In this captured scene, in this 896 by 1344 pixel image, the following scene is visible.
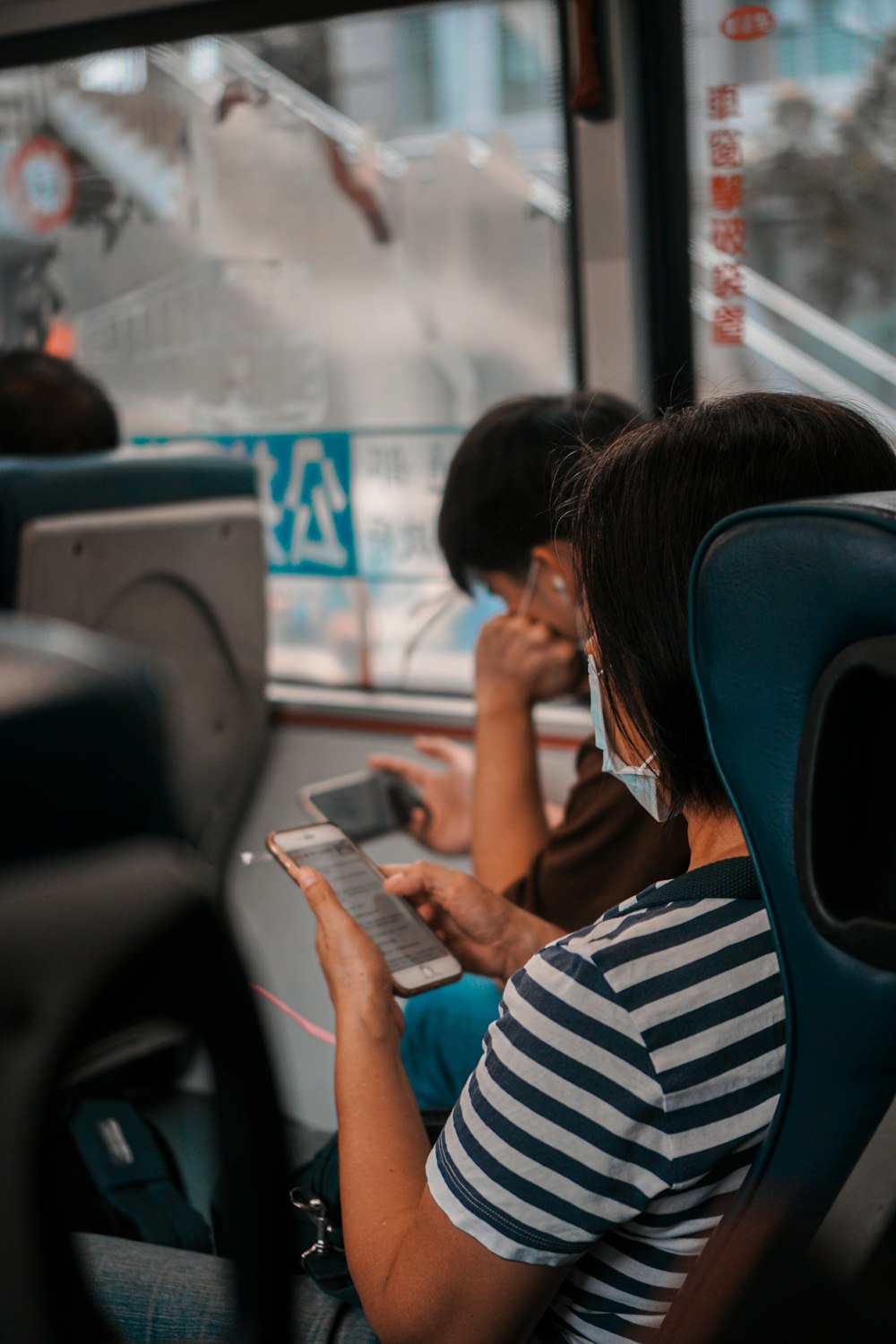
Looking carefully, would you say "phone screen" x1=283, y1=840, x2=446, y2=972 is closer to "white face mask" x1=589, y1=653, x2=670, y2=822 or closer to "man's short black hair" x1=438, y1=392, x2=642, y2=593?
"white face mask" x1=589, y1=653, x2=670, y2=822

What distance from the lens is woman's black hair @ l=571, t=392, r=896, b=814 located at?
81 cm

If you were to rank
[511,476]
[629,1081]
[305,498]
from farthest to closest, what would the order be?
[305,498]
[511,476]
[629,1081]

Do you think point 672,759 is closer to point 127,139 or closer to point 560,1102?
point 560,1102

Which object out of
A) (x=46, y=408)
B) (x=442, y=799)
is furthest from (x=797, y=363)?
(x=46, y=408)

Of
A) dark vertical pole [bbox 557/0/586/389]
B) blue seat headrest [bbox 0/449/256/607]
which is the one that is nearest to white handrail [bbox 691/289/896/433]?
dark vertical pole [bbox 557/0/586/389]

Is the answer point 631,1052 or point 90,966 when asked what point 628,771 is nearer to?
point 631,1052

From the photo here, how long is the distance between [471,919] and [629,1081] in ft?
1.55

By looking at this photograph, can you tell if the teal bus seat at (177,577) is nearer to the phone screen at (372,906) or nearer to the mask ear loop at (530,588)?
the mask ear loop at (530,588)

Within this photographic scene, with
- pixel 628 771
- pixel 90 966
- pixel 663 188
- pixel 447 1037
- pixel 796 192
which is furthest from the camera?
pixel 663 188

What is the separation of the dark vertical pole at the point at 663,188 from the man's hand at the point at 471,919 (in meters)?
1.19

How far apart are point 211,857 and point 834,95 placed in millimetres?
1699

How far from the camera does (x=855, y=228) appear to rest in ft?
6.87

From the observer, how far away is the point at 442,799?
1768mm

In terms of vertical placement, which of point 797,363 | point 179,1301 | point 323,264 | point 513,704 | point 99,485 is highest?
point 323,264
